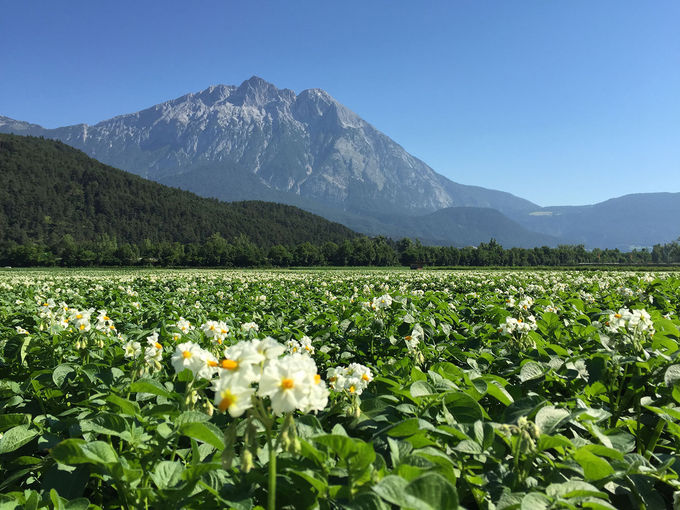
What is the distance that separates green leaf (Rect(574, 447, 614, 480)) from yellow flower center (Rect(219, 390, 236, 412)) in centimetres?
141

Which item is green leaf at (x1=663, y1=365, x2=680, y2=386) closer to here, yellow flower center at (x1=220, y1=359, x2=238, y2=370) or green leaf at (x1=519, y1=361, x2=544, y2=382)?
green leaf at (x1=519, y1=361, x2=544, y2=382)

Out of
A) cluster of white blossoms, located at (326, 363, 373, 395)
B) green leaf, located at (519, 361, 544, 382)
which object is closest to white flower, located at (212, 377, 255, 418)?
cluster of white blossoms, located at (326, 363, 373, 395)

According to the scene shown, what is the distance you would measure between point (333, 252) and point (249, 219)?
8737 centimetres

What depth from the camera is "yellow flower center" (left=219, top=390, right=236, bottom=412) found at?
1294 mm

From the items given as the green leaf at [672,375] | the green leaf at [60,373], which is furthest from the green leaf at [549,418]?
the green leaf at [60,373]

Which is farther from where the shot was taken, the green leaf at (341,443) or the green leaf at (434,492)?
the green leaf at (341,443)

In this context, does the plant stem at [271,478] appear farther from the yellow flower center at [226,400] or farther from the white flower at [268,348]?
the white flower at [268,348]

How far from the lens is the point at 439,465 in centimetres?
143

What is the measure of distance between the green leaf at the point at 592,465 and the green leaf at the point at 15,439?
9.19 ft

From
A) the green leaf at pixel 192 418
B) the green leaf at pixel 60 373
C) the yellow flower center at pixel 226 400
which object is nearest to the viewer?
the yellow flower center at pixel 226 400

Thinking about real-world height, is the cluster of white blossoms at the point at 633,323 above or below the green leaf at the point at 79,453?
above

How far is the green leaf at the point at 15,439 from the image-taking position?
2.06 metres

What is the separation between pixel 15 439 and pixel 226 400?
1.69 metres

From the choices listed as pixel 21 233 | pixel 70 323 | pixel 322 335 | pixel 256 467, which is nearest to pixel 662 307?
pixel 322 335
